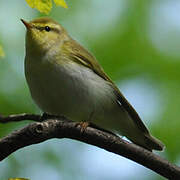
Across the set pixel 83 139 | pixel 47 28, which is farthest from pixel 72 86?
pixel 83 139

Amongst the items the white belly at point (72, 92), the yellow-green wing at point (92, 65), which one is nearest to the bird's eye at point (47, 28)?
the yellow-green wing at point (92, 65)

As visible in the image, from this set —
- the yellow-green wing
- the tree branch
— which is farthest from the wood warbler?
the tree branch

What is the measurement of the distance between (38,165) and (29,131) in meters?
4.55

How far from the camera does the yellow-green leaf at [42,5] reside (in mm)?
3137

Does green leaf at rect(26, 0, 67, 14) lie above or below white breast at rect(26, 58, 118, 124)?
above

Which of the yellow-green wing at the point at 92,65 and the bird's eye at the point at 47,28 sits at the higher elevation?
the bird's eye at the point at 47,28

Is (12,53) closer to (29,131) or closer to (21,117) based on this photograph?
(21,117)

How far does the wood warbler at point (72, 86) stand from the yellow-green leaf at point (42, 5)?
53.5 inches

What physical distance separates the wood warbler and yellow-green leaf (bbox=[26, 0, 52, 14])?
1.36 meters

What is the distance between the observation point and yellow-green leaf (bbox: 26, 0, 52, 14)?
3.14 meters

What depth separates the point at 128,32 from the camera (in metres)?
7.10

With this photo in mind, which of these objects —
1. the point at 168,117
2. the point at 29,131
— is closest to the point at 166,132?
the point at 168,117

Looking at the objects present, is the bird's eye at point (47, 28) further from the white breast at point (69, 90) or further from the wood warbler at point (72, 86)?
the white breast at point (69, 90)

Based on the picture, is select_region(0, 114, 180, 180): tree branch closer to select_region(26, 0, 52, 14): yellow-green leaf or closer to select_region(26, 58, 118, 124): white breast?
select_region(26, 0, 52, 14): yellow-green leaf
